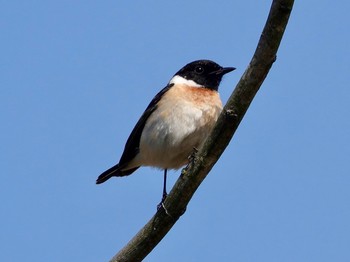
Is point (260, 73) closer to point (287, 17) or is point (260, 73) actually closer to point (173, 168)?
point (287, 17)

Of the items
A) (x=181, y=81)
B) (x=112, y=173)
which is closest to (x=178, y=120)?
(x=181, y=81)

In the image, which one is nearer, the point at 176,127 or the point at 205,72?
the point at 176,127

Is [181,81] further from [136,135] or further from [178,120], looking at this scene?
[178,120]

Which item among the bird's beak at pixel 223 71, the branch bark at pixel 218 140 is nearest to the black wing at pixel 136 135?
the bird's beak at pixel 223 71

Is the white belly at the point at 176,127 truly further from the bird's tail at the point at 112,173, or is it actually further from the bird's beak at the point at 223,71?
the bird's tail at the point at 112,173

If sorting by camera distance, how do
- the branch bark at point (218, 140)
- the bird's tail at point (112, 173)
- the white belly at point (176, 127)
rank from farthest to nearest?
the bird's tail at point (112, 173), the white belly at point (176, 127), the branch bark at point (218, 140)
